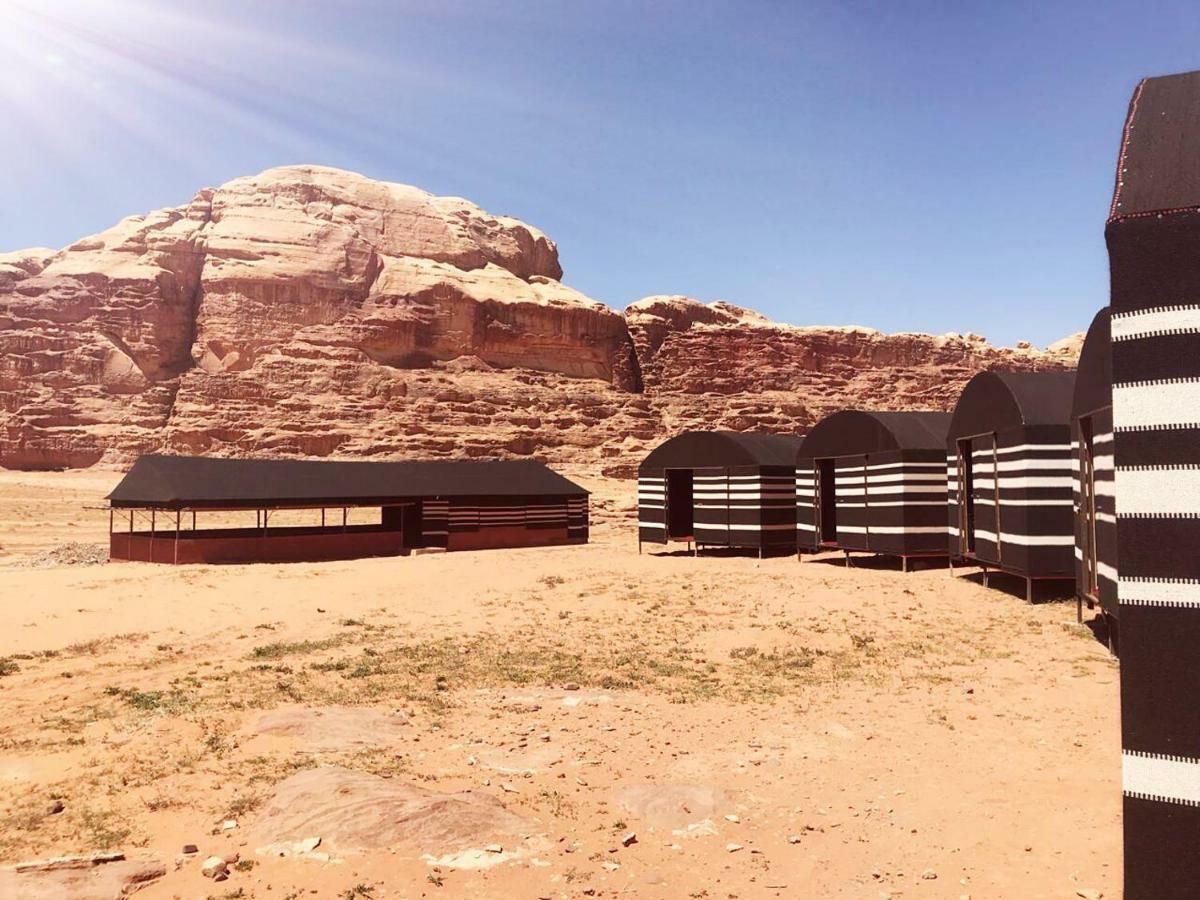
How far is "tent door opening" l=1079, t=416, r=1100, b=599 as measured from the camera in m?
12.0

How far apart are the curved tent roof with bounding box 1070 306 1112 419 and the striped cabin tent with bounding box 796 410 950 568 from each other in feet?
34.6

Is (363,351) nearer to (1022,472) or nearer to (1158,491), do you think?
(1022,472)

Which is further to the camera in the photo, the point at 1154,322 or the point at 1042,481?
the point at 1042,481

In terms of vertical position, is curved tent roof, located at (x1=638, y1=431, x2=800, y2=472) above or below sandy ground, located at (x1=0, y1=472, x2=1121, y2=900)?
above

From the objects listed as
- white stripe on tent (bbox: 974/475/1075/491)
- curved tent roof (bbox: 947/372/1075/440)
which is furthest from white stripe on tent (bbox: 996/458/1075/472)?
curved tent roof (bbox: 947/372/1075/440)

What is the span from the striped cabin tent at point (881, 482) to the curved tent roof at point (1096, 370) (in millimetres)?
10534

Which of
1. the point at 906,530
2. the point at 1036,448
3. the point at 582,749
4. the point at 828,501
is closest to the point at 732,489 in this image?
the point at 828,501

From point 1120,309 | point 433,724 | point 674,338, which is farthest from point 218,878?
point 674,338

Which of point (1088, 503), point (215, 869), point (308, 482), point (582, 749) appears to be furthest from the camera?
point (308, 482)

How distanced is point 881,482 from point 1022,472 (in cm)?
668

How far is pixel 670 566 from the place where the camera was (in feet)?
87.2

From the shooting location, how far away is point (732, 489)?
2912 centimetres

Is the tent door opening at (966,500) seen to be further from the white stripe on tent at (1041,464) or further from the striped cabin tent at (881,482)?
the white stripe on tent at (1041,464)

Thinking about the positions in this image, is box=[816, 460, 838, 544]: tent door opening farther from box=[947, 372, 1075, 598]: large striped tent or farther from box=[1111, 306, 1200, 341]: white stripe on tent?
box=[1111, 306, 1200, 341]: white stripe on tent
